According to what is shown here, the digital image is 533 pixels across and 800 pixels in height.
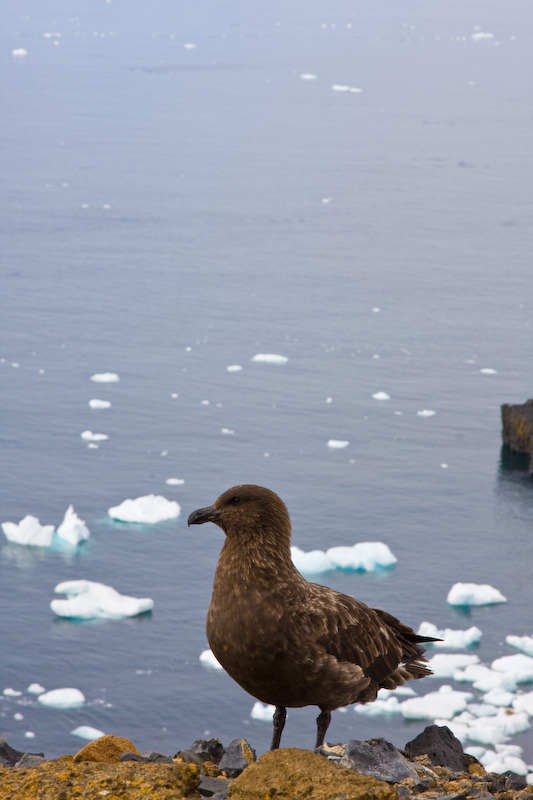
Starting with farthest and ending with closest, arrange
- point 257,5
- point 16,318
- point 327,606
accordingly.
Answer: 1. point 257,5
2. point 16,318
3. point 327,606

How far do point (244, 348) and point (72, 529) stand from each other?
11272mm

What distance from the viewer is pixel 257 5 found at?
109 metres

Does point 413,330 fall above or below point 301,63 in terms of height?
below

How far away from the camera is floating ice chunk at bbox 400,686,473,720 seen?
1686 cm

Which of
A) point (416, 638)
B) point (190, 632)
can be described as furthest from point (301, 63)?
point (416, 638)

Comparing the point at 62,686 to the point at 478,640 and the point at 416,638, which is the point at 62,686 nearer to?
the point at 478,640

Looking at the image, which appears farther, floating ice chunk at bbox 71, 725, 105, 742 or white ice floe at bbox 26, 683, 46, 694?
white ice floe at bbox 26, 683, 46, 694

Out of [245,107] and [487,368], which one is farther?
[245,107]

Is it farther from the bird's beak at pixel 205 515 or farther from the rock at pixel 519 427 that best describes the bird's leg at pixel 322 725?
the rock at pixel 519 427

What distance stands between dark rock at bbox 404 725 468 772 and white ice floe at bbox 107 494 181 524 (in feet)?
47.6

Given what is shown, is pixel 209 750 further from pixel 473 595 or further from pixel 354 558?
pixel 354 558

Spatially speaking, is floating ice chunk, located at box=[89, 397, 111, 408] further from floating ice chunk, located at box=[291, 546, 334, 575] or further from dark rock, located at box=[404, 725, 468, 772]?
dark rock, located at box=[404, 725, 468, 772]

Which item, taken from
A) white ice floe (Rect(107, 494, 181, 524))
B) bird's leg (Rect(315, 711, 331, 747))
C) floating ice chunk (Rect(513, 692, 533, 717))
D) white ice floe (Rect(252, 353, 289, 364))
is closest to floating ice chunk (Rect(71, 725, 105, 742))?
floating ice chunk (Rect(513, 692, 533, 717))

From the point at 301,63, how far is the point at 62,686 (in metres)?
60.7
